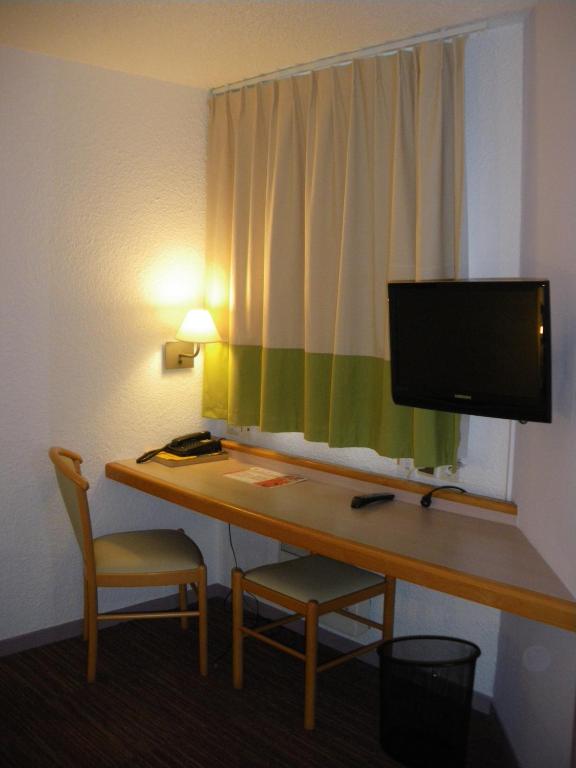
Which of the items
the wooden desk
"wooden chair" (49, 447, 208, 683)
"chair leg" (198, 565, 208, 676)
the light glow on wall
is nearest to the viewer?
the wooden desk

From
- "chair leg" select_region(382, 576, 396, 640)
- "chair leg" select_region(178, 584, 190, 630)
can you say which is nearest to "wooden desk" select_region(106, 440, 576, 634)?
"chair leg" select_region(382, 576, 396, 640)

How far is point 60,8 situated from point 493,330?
1.75 m

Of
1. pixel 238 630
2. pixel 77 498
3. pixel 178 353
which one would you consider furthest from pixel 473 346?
pixel 178 353

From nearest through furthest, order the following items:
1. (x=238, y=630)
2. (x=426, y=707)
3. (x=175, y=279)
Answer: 1. (x=426, y=707)
2. (x=238, y=630)
3. (x=175, y=279)

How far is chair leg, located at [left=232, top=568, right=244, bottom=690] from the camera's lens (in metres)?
2.82

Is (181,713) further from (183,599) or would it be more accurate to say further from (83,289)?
(83,289)

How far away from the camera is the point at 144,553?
2.97 m

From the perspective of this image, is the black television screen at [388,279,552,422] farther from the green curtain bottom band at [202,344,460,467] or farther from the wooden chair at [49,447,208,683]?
the wooden chair at [49,447,208,683]

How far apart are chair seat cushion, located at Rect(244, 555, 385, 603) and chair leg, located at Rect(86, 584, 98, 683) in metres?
0.59

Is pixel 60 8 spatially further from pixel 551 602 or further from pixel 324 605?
pixel 551 602

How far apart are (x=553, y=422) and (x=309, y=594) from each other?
104 centimetres

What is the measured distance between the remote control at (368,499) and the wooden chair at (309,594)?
0.94ft

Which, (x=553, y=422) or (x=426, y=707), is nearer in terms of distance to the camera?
(x=553, y=422)

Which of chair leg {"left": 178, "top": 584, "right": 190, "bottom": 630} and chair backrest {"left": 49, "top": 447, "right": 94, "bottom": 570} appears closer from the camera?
chair backrest {"left": 49, "top": 447, "right": 94, "bottom": 570}
